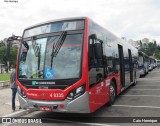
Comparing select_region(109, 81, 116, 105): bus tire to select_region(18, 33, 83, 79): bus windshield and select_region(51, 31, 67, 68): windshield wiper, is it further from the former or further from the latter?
select_region(51, 31, 67, 68): windshield wiper

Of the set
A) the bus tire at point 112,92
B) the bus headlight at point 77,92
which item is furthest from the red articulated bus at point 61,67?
the bus tire at point 112,92

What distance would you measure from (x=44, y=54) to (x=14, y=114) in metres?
2.61

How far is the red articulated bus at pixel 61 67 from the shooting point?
270 inches

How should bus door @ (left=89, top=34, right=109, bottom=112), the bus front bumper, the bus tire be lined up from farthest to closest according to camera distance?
the bus tire → bus door @ (left=89, top=34, right=109, bottom=112) → the bus front bumper

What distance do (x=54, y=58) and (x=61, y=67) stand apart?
14.5 inches

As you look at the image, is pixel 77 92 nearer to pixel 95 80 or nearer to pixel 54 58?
pixel 95 80

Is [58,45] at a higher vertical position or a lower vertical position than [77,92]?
higher

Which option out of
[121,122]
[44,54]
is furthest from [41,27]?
[121,122]

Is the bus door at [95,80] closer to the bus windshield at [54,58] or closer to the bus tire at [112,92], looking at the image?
the bus windshield at [54,58]

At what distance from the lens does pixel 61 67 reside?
A: 709 centimetres

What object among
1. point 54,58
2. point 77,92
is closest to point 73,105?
point 77,92

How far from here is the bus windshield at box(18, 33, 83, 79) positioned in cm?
704

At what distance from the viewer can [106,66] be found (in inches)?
352

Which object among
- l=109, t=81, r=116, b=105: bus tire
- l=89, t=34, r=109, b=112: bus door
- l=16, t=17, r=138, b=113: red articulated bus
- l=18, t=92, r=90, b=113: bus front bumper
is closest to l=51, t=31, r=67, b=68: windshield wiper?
l=16, t=17, r=138, b=113: red articulated bus
